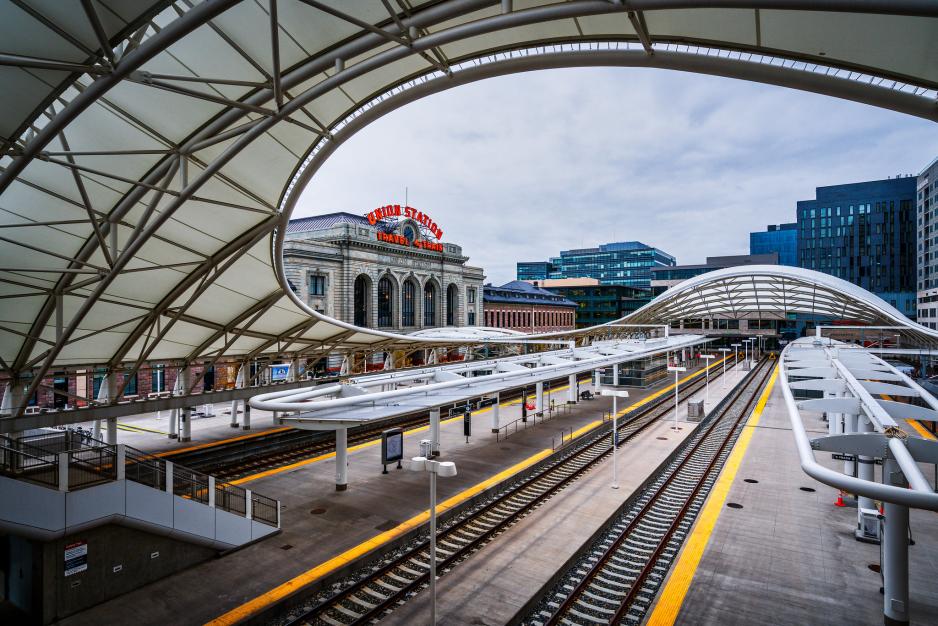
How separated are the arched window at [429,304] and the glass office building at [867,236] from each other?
335 ft

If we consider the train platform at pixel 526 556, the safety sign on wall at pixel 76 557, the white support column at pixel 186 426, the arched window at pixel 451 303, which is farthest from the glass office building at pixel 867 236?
the safety sign on wall at pixel 76 557

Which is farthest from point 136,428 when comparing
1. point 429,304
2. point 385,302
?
point 429,304

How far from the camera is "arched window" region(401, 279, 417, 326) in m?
59.1

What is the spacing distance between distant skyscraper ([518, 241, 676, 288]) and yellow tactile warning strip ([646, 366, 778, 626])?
475 ft

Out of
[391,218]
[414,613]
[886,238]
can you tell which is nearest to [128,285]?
[414,613]

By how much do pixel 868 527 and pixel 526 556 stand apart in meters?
10.2

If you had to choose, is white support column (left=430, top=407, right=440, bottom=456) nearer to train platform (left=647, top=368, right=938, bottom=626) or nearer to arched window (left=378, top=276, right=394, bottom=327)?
train platform (left=647, top=368, right=938, bottom=626)

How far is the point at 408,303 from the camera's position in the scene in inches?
2367

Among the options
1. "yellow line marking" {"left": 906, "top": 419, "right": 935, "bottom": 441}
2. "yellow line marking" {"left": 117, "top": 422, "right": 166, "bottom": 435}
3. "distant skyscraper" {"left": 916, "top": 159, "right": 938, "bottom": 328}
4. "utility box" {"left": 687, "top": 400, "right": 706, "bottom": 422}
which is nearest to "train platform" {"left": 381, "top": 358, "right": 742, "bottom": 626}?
"utility box" {"left": 687, "top": 400, "right": 706, "bottom": 422}

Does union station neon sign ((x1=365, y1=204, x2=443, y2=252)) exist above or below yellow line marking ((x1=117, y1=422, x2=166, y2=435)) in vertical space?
above

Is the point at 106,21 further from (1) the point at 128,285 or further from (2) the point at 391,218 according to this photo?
(2) the point at 391,218

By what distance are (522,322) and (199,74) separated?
243 feet

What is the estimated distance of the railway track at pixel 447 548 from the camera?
1117 centimetres

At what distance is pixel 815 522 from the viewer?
51.4 feet
